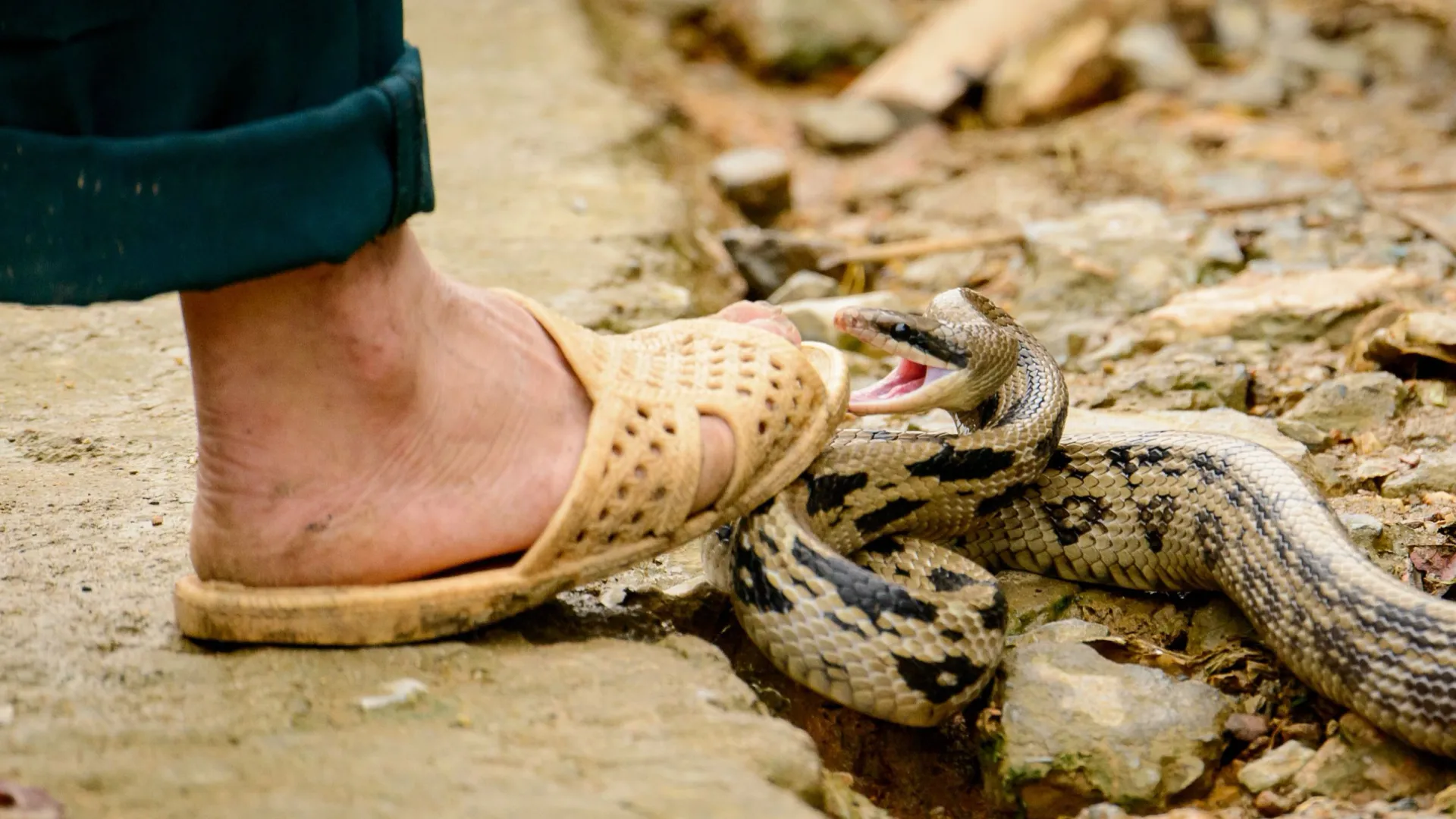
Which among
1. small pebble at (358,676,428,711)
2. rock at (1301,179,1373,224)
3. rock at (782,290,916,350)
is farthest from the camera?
rock at (1301,179,1373,224)

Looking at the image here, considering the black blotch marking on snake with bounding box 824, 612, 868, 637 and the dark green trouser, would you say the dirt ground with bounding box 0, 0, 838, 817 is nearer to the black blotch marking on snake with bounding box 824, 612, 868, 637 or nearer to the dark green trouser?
the black blotch marking on snake with bounding box 824, 612, 868, 637

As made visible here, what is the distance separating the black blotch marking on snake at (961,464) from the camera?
2.60m

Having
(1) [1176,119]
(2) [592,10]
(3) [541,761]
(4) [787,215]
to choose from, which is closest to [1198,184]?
(1) [1176,119]

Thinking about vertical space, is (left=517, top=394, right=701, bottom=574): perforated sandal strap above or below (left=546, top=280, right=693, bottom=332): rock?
above

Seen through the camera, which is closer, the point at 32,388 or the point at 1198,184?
the point at 32,388

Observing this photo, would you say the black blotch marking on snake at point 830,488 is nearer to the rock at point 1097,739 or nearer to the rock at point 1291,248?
the rock at point 1097,739

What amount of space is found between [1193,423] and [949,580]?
1.13 meters

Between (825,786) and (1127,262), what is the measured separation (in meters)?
3.16

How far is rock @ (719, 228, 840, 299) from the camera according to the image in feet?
15.7

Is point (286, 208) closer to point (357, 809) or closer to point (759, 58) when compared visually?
point (357, 809)

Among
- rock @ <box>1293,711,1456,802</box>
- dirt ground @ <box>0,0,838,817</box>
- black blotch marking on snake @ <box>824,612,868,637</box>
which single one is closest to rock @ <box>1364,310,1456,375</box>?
rock @ <box>1293,711,1456,802</box>

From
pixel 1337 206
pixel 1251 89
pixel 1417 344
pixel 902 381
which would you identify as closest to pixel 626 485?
pixel 902 381

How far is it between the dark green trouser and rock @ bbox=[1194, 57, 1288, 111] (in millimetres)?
6021

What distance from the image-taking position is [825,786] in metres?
1.95
